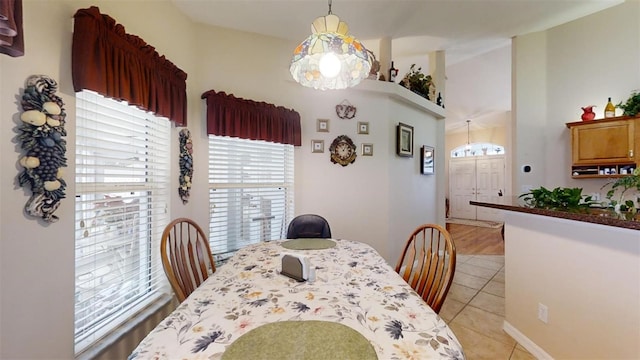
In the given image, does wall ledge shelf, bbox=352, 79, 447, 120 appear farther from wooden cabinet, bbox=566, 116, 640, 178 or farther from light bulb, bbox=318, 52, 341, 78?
wooden cabinet, bbox=566, 116, 640, 178

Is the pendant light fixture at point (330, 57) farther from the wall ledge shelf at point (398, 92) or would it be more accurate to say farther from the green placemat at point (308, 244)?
the wall ledge shelf at point (398, 92)

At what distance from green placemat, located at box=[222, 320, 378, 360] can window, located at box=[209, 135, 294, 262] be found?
1.84 m

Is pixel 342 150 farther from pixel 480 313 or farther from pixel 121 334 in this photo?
pixel 121 334

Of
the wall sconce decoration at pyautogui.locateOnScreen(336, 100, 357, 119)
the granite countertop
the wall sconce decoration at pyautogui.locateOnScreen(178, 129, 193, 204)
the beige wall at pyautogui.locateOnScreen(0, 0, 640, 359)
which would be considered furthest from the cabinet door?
the wall sconce decoration at pyautogui.locateOnScreen(178, 129, 193, 204)

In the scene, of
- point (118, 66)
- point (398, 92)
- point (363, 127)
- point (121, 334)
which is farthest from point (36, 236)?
point (398, 92)

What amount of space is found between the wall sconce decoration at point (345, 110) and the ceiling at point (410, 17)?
2.58 ft

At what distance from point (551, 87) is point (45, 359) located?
510 cm

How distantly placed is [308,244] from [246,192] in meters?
1.07

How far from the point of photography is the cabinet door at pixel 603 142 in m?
2.73

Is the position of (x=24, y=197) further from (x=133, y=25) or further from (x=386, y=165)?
(x=386, y=165)

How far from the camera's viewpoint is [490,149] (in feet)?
22.9

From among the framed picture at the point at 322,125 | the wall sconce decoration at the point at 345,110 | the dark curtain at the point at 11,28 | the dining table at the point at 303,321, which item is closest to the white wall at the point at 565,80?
the wall sconce decoration at the point at 345,110

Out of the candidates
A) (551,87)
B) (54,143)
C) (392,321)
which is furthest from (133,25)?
(551,87)

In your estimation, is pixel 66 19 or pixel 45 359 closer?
pixel 45 359
